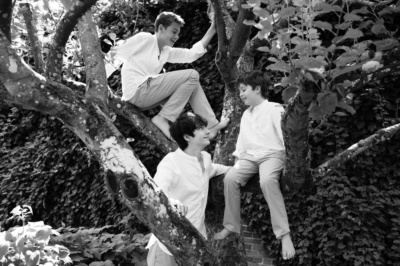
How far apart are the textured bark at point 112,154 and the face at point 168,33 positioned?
1.59m

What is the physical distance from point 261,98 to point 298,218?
2462mm

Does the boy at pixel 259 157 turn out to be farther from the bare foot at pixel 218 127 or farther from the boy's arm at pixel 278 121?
the bare foot at pixel 218 127

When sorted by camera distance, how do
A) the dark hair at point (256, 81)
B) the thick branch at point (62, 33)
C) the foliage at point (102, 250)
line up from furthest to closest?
the foliage at point (102, 250) → the dark hair at point (256, 81) → the thick branch at point (62, 33)

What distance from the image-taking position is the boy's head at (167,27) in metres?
4.44

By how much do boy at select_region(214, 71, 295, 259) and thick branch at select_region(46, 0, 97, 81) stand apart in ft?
3.61

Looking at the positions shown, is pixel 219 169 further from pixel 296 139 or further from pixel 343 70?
pixel 343 70

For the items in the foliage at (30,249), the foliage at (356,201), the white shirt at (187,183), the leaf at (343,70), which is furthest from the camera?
the foliage at (356,201)

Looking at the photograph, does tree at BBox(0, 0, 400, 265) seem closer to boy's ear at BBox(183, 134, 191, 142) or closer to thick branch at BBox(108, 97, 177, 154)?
boy's ear at BBox(183, 134, 191, 142)

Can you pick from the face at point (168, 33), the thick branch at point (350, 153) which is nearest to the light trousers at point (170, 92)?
the face at point (168, 33)

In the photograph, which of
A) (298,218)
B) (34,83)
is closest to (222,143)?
(34,83)

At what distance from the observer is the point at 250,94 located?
3941 millimetres

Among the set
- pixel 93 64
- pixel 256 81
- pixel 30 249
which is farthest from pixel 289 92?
pixel 30 249

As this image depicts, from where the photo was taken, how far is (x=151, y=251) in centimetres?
354

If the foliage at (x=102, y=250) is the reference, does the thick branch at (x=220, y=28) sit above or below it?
above
